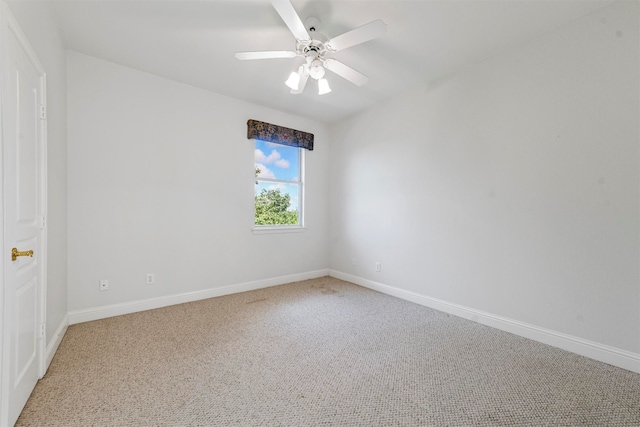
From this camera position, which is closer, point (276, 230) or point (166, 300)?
point (166, 300)

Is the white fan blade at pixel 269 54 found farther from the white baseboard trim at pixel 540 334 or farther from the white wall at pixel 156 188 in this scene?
the white baseboard trim at pixel 540 334

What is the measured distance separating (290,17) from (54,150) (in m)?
2.05

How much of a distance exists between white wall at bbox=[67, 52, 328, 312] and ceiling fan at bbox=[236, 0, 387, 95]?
1421 millimetres

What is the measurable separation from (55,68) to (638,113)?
435 cm

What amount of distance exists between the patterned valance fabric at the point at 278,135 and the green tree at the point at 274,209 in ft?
2.45

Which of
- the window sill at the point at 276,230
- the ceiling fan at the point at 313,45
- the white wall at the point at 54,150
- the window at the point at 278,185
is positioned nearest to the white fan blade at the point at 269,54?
the ceiling fan at the point at 313,45

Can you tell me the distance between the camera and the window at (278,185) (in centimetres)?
394

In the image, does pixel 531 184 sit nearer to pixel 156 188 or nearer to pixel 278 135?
pixel 278 135

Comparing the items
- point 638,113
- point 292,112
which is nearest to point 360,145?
point 292,112

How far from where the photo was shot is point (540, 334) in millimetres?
2312

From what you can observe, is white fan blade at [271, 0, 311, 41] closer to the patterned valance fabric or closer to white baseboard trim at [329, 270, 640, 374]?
the patterned valance fabric

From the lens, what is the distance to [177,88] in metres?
3.14

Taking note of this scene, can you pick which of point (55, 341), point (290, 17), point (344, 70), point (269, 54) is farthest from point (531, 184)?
point (55, 341)

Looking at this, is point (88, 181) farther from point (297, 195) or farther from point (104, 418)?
point (297, 195)
